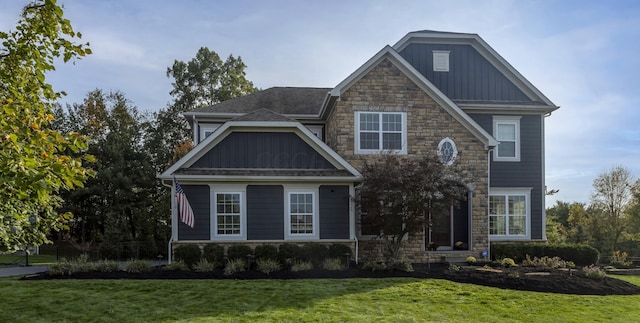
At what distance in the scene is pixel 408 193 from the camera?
45.2ft

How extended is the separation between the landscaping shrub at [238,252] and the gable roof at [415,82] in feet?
20.2

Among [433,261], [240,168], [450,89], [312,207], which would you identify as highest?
[450,89]

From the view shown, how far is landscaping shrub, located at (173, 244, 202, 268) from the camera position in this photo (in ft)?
46.2

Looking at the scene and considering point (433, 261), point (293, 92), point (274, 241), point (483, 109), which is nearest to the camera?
point (274, 241)

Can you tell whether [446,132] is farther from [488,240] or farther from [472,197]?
[488,240]

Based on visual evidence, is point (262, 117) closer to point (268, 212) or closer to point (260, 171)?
point (260, 171)

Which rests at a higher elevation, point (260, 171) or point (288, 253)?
point (260, 171)

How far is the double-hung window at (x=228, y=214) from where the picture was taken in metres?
15.0

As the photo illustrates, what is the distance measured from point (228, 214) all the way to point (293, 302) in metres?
6.21

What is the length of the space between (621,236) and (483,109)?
11.2 meters

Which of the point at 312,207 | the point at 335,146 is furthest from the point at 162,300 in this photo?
→ the point at 335,146

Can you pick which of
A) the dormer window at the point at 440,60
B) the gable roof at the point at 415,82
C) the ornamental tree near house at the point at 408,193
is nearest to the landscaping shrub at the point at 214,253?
the ornamental tree near house at the point at 408,193

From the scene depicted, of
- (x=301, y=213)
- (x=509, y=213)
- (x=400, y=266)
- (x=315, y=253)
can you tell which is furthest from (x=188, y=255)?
(x=509, y=213)

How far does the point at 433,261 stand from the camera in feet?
53.6
